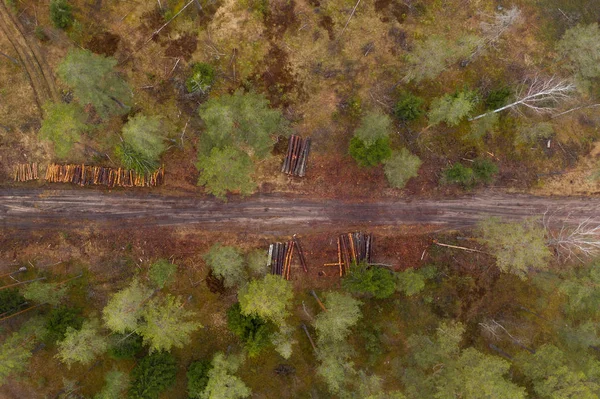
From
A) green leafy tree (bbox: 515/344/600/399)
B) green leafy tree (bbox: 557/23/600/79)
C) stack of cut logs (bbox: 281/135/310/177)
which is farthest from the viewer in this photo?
stack of cut logs (bbox: 281/135/310/177)

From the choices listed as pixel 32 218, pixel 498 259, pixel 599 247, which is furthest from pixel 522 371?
pixel 32 218

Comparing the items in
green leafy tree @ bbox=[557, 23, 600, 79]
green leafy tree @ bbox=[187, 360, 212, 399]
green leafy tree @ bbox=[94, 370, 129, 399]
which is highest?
green leafy tree @ bbox=[557, 23, 600, 79]

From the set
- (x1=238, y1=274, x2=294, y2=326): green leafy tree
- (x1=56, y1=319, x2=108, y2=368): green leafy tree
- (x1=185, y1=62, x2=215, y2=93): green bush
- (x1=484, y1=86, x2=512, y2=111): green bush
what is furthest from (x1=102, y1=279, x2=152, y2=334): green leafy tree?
(x1=484, y1=86, x2=512, y2=111): green bush

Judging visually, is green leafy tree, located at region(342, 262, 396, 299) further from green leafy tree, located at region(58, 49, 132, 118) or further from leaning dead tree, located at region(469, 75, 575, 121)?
green leafy tree, located at region(58, 49, 132, 118)

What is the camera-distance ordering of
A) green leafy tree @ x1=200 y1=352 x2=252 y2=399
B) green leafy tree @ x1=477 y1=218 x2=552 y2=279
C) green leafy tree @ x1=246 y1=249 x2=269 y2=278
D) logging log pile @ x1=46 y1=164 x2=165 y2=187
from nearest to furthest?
green leafy tree @ x1=200 y1=352 x2=252 y2=399 < green leafy tree @ x1=477 y1=218 x2=552 y2=279 < green leafy tree @ x1=246 y1=249 x2=269 y2=278 < logging log pile @ x1=46 y1=164 x2=165 y2=187

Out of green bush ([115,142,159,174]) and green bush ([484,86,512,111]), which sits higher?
green bush ([484,86,512,111])

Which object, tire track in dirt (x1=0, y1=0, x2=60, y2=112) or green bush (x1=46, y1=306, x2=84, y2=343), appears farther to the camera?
tire track in dirt (x1=0, y1=0, x2=60, y2=112)

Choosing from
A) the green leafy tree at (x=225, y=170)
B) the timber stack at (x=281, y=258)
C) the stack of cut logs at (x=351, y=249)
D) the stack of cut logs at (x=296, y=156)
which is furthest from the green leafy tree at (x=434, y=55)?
the timber stack at (x=281, y=258)

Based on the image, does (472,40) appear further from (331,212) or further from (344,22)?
(331,212)

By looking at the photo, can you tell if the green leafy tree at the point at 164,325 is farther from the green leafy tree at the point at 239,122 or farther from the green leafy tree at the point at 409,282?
the green leafy tree at the point at 409,282
